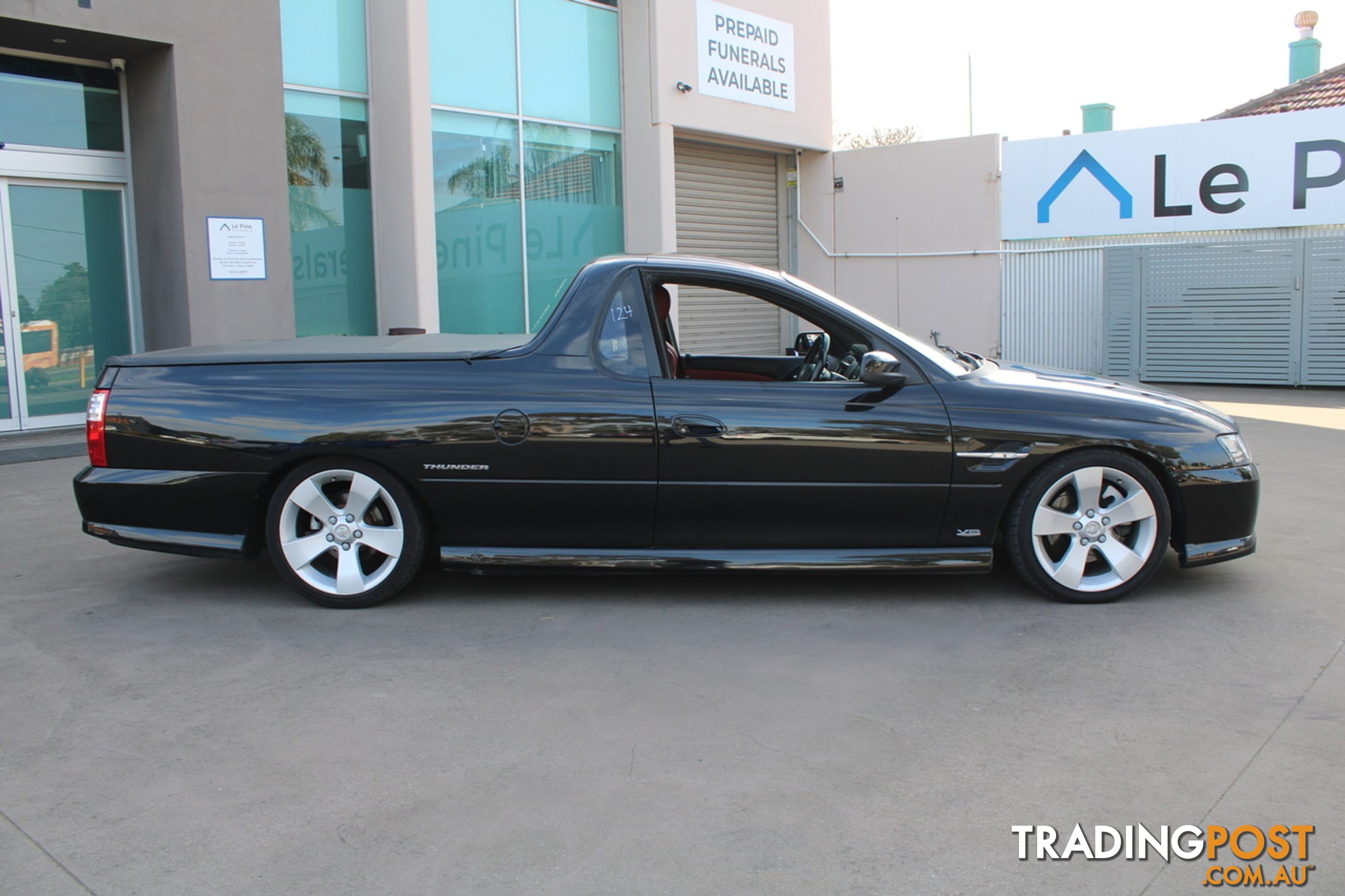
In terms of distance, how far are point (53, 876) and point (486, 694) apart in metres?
1.50

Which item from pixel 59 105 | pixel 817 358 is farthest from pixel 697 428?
pixel 59 105

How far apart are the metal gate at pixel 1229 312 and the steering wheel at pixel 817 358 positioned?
36.3 ft

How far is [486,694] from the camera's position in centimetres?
400

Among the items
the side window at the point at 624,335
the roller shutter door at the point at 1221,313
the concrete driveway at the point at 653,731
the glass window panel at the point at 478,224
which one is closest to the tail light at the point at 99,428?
the concrete driveway at the point at 653,731

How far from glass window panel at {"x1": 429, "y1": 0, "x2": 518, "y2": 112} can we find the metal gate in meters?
8.57

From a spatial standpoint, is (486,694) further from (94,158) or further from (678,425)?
(94,158)

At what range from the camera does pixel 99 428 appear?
16.6ft

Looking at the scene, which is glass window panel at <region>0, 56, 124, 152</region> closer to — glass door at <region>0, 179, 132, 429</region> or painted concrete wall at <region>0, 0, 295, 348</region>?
painted concrete wall at <region>0, 0, 295, 348</region>

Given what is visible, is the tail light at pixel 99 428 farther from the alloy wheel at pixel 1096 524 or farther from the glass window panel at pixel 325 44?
the glass window panel at pixel 325 44

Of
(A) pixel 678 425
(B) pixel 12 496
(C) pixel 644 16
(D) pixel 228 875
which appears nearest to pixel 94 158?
(B) pixel 12 496

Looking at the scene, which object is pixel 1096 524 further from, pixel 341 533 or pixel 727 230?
pixel 727 230

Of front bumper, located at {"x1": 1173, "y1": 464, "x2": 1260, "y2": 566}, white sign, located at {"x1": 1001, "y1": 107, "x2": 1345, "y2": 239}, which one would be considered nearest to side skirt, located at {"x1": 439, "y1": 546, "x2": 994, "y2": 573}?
front bumper, located at {"x1": 1173, "y1": 464, "x2": 1260, "y2": 566}

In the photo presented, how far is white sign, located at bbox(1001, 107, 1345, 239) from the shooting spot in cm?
1525

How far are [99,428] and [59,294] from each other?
6.56 metres
